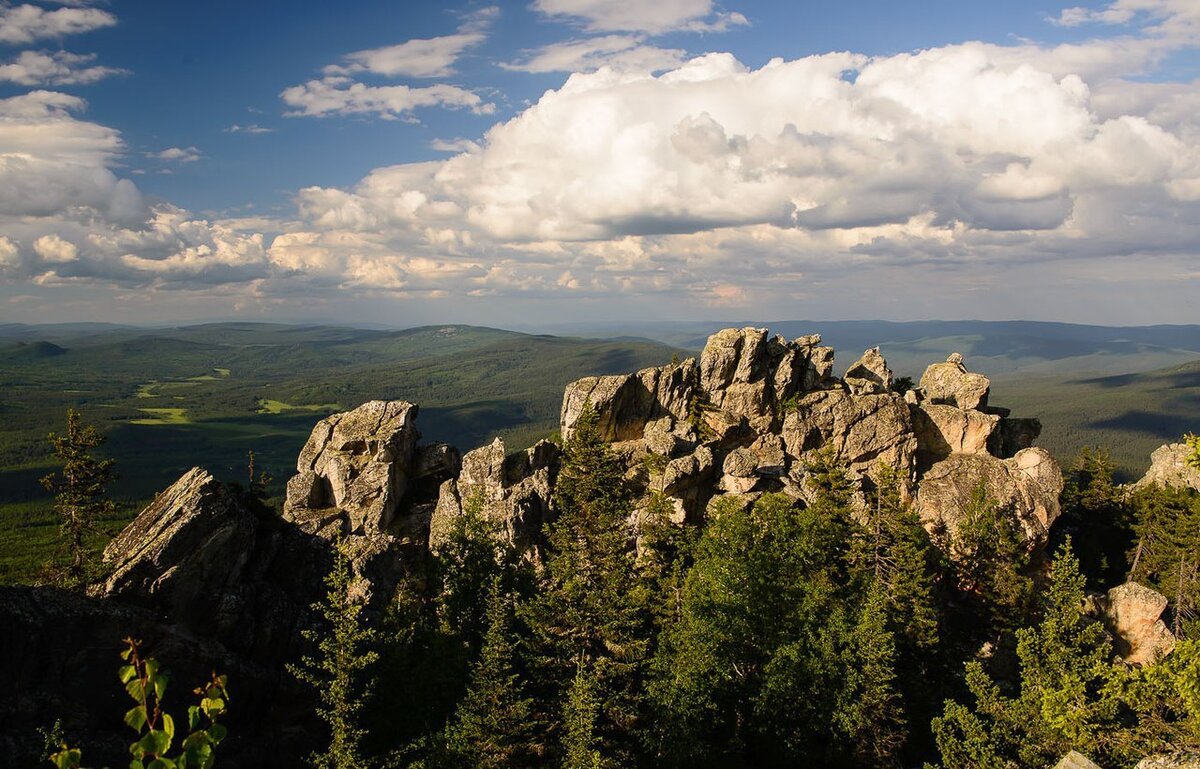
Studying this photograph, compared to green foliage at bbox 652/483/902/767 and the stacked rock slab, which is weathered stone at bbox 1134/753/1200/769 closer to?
green foliage at bbox 652/483/902/767

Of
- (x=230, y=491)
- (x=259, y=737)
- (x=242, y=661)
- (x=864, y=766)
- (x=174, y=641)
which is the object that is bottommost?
A: (x=864, y=766)

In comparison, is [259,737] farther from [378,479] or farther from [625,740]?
[378,479]

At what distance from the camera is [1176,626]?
2131 inches

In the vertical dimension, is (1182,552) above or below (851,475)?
below

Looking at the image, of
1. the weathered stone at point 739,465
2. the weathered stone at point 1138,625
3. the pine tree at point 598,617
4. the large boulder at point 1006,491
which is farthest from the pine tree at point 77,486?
the weathered stone at point 1138,625

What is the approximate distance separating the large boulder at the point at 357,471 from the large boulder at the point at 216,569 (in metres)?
14.7

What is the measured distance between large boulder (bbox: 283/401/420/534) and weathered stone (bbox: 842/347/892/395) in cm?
4907

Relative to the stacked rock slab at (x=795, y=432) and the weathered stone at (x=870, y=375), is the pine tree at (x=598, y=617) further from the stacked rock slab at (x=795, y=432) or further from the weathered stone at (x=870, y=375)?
the weathered stone at (x=870, y=375)

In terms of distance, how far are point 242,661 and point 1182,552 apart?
75.1 metres

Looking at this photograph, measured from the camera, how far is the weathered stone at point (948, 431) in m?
67.5

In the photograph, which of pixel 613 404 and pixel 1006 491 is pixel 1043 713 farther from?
pixel 613 404

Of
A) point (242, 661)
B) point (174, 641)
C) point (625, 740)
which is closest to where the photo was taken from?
point (174, 641)

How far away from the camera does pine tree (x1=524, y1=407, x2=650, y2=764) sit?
1465 inches

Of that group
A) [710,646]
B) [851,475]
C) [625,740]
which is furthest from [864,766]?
[851,475]
